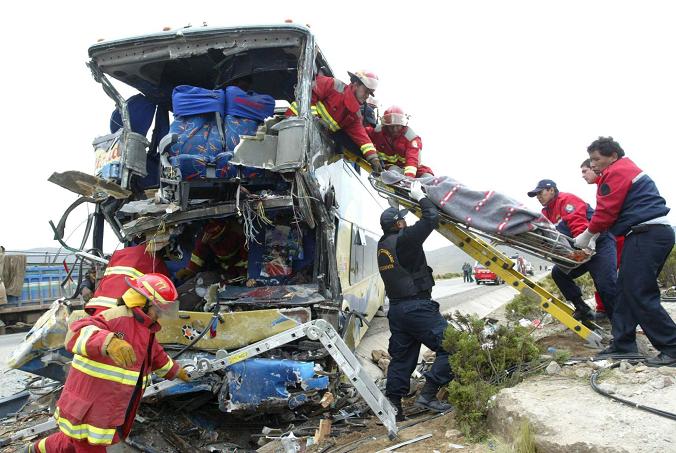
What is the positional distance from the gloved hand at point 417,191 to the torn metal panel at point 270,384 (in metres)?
1.98

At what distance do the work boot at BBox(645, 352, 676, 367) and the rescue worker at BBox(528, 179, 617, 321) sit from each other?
116cm

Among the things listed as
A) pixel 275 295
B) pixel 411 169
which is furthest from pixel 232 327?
pixel 411 169

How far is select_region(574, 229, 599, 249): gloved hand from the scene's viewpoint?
434 cm

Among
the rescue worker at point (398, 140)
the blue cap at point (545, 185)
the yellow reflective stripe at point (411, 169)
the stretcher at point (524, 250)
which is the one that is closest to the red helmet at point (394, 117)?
the rescue worker at point (398, 140)

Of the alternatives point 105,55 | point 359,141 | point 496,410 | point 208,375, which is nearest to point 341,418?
point 208,375

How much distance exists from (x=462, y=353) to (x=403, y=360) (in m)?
0.85

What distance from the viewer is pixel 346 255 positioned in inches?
216

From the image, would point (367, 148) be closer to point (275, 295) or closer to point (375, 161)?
point (375, 161)

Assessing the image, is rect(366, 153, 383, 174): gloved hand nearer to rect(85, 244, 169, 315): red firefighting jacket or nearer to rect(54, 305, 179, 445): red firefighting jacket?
rect(85, 244, 169, 315): red firefighting jacket

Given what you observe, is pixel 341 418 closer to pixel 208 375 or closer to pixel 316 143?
pixel 208 375

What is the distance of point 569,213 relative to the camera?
210 inches

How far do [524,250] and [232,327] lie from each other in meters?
2.93

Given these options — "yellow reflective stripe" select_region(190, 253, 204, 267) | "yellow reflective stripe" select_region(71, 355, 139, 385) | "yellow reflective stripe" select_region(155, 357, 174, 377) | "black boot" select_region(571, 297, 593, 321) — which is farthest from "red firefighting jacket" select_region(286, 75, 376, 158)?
"black boot" select_region(571, 297, 593, 321)

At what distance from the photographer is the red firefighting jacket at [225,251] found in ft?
18.1
